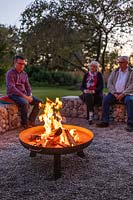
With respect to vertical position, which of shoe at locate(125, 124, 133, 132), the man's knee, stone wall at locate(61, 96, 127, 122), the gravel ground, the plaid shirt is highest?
the plaid shirt

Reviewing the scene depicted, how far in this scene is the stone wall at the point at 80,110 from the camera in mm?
5062

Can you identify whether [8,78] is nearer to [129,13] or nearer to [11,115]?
[11,115]

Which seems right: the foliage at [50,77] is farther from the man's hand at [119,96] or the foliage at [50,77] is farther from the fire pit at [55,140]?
the fire pit at [55,140]

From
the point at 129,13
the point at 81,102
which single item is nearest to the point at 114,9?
the point at 129,13

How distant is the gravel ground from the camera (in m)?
2.20

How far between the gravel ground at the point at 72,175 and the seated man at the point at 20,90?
0.90 metres

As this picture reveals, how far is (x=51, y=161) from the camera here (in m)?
2.94

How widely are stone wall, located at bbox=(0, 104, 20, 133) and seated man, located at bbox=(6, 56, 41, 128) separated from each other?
134mm

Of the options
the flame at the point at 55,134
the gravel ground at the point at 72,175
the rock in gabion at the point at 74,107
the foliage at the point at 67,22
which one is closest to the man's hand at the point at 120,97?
the rock in gabion at the point at 74,107

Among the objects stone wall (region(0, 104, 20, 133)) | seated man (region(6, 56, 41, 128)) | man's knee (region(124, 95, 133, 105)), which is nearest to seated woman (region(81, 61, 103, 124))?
man's knee (region(124, 95, 133, 105))

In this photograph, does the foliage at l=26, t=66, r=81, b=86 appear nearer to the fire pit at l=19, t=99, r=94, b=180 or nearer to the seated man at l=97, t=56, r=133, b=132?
the seated man at l=97, t=56, r=133, b=132

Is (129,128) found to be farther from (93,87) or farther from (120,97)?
(93,87)

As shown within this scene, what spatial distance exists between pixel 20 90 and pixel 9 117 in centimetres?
51

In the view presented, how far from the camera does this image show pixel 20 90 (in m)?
4.57
